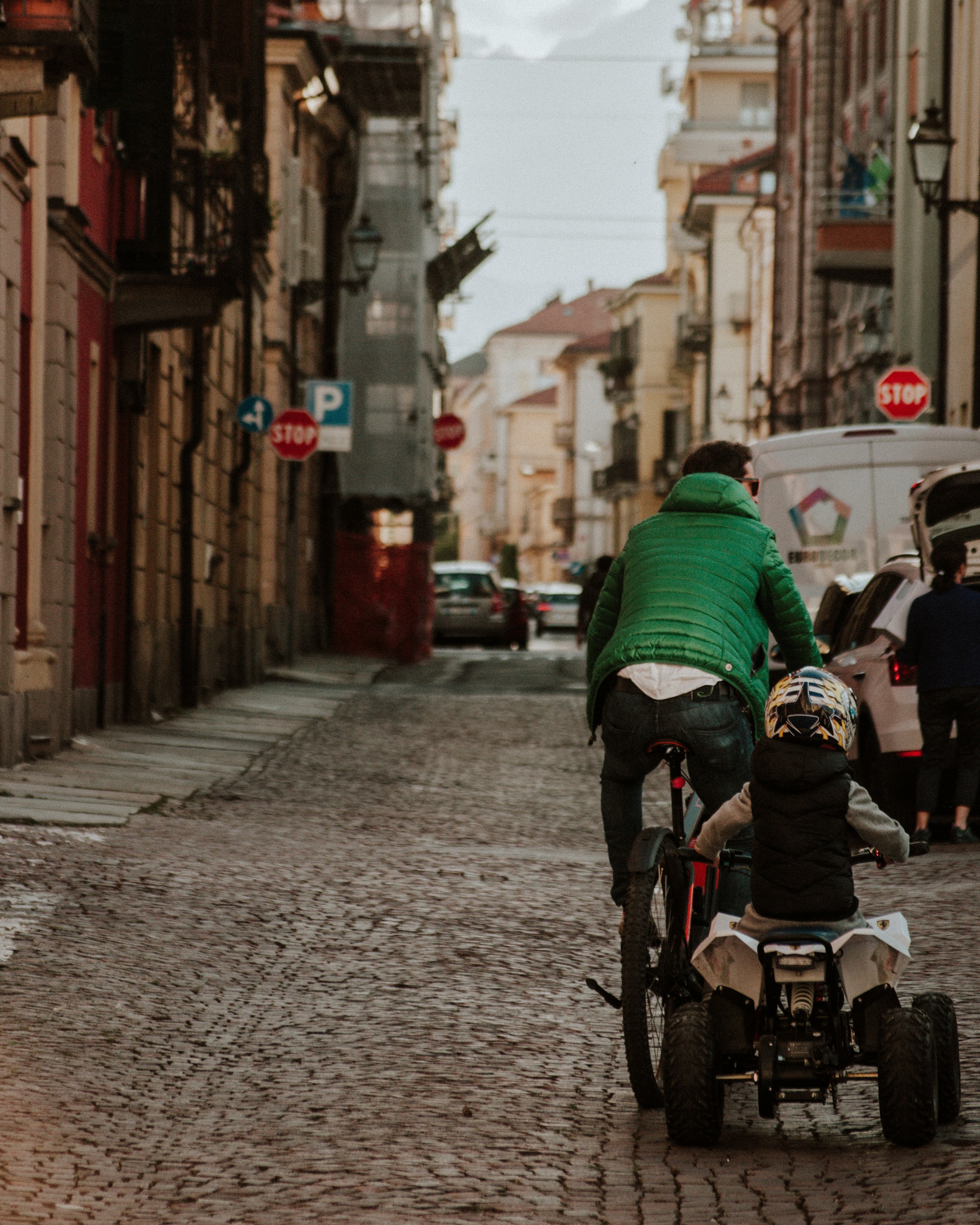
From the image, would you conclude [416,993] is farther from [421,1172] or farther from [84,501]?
[84,501]

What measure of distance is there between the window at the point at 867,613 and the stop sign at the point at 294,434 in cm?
1540

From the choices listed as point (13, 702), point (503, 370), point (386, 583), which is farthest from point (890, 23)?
point (503, 370)

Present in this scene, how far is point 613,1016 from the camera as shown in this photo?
7.68 meters

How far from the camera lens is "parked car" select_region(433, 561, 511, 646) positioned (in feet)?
154

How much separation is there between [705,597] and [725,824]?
2.46ft

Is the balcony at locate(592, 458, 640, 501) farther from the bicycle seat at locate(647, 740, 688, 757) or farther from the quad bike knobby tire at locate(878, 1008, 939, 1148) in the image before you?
the quad bike knobby tire at locate(878, 1008, 939, 1148)

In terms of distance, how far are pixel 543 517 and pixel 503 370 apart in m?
17.4

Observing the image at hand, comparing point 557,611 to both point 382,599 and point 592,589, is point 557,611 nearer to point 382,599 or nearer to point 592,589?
point 382,599

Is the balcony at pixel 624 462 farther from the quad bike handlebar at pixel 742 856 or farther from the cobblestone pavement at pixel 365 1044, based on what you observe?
the quad bike handlebar at pixel 742 856

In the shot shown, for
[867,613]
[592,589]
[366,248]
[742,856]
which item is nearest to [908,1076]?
[742,856]

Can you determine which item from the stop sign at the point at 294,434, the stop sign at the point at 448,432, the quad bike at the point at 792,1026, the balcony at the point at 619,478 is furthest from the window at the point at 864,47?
the balcony at the point at 619,478

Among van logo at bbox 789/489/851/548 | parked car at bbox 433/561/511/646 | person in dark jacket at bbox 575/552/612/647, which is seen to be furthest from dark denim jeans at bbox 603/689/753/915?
parked car at bbox 433/561/511/646

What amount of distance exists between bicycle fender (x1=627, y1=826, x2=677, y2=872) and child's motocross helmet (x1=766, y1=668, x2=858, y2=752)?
45 cm

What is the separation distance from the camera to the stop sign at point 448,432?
4922 centimetres
